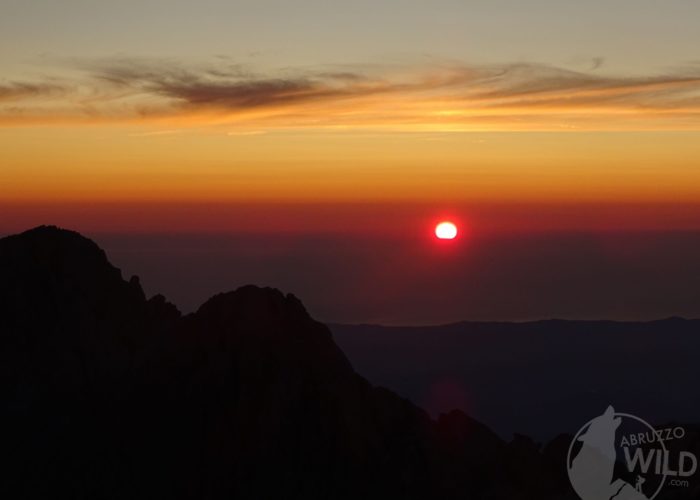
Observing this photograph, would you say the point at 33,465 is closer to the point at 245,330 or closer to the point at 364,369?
the point at 245,330

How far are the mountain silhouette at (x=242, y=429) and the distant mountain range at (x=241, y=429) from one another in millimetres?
63

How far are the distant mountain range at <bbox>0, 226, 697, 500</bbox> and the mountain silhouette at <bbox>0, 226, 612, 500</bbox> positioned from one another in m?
0.06

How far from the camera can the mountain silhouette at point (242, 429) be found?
54.2 meters

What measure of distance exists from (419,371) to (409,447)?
463 feet

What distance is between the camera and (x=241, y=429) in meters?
55.4

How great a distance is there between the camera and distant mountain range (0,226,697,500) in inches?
2131

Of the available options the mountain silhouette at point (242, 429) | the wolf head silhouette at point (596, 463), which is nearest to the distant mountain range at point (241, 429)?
the mountain silhouette at point (242, 429)

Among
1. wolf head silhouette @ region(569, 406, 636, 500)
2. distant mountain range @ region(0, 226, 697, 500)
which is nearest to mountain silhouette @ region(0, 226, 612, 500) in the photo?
distant mountain range @ region(0, 226, 697, 500)

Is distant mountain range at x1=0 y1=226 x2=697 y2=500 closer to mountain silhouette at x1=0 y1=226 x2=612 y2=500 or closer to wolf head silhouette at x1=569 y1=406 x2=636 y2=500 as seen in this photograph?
mountain silhouette at x1=0 y1=226 x2=612 y2=500

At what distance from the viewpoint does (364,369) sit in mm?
195375

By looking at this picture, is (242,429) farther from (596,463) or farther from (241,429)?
(596,463)

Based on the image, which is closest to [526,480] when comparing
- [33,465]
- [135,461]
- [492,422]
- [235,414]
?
[235,414]

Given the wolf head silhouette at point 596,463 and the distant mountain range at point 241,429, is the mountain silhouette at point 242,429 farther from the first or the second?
the wolf head silhouette at point 596,463

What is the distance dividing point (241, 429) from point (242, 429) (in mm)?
48
